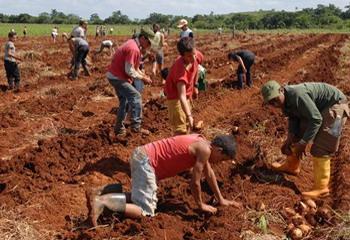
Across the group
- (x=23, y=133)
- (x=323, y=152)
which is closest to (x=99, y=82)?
(x=23, y=133)

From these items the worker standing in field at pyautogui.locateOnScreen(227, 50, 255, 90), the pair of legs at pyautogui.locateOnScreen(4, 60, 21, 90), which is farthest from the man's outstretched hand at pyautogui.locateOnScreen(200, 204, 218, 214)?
the pair of legs at pyautogui.locateOnScreen(4, 60, 21, 90)

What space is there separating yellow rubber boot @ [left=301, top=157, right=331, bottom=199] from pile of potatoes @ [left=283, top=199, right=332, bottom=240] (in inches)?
10.6

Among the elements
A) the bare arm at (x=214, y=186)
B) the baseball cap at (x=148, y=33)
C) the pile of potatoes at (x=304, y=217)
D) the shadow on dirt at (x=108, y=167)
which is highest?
the baseball cap at (x=148, y=33)

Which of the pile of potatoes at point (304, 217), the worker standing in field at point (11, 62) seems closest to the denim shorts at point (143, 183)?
the pile of potatoes at point (304, 217)

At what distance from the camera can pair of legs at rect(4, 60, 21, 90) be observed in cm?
1120

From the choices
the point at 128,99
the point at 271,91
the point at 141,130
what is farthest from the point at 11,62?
the point at 271,91

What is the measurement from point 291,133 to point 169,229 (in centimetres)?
211

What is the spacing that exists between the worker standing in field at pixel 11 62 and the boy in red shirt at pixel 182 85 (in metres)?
7.06

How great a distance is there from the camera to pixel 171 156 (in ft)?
13.9

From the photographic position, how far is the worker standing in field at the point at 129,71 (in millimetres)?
6215

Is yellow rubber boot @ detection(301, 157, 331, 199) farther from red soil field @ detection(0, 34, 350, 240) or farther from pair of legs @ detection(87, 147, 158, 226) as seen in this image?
pair of legs @ detection(87, 147, 158, 226)

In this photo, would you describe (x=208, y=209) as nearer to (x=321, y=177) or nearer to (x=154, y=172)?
(x=154, y=172)

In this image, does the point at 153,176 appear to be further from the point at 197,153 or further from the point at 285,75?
the point at 285,75

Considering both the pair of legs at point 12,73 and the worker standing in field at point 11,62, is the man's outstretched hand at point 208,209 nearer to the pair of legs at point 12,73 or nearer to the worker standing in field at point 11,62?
the worker standing in field at point 11,62
